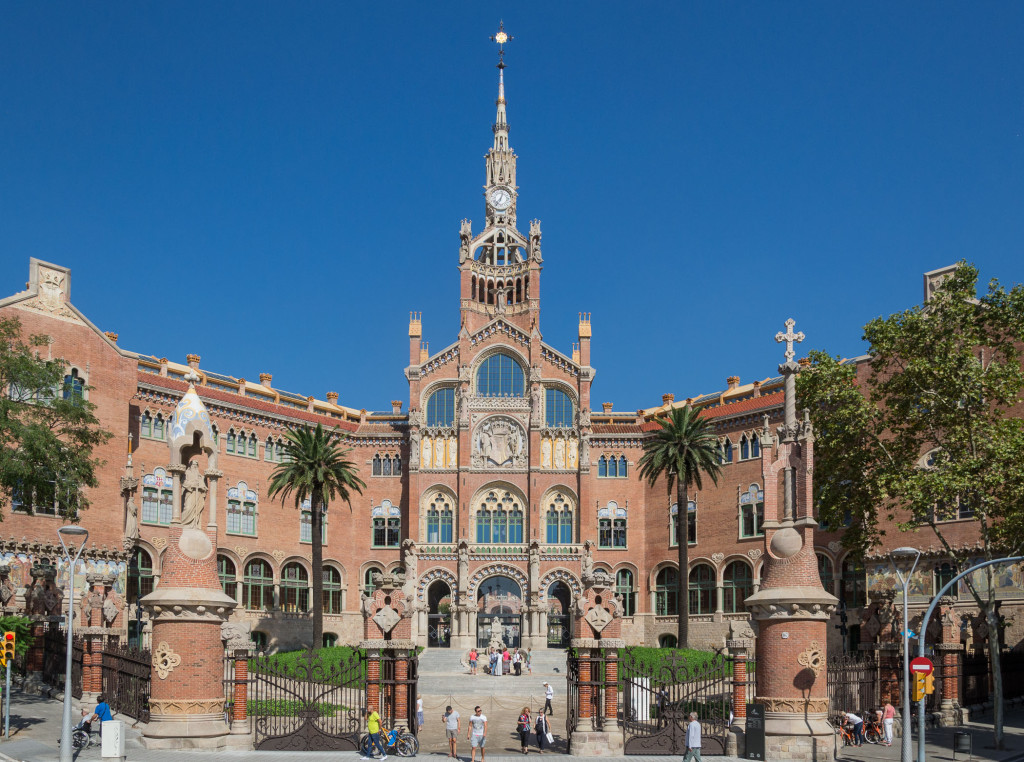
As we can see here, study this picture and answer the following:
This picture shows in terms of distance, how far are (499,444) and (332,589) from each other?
13.7 metres

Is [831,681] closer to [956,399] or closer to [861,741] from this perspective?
[861,741]

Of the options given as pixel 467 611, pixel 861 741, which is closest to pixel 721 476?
pixel 467 611

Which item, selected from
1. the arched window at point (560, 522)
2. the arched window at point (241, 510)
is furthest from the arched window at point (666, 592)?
the arched window at point (241, 510)

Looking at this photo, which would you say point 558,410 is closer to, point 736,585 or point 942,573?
point 736,585

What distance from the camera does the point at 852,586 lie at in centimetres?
6062

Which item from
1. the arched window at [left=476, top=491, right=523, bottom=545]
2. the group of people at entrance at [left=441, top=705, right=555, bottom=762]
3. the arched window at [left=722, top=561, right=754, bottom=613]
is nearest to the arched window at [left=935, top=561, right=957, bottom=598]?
the arched window at [left=722, top=561, right=754, bottom=613]

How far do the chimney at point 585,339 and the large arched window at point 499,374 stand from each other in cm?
404

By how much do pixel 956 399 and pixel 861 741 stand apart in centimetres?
1284

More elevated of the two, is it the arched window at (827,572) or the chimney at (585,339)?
the chimney at (585,339)

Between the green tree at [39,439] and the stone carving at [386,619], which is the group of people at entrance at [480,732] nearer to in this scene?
the stone carving at [386,619]

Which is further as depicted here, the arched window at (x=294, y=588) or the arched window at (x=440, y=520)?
the arched window at (x=440, y=520)

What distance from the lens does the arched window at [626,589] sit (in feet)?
235

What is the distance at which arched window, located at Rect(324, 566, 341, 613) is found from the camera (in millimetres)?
71812

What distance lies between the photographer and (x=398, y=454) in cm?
7425
